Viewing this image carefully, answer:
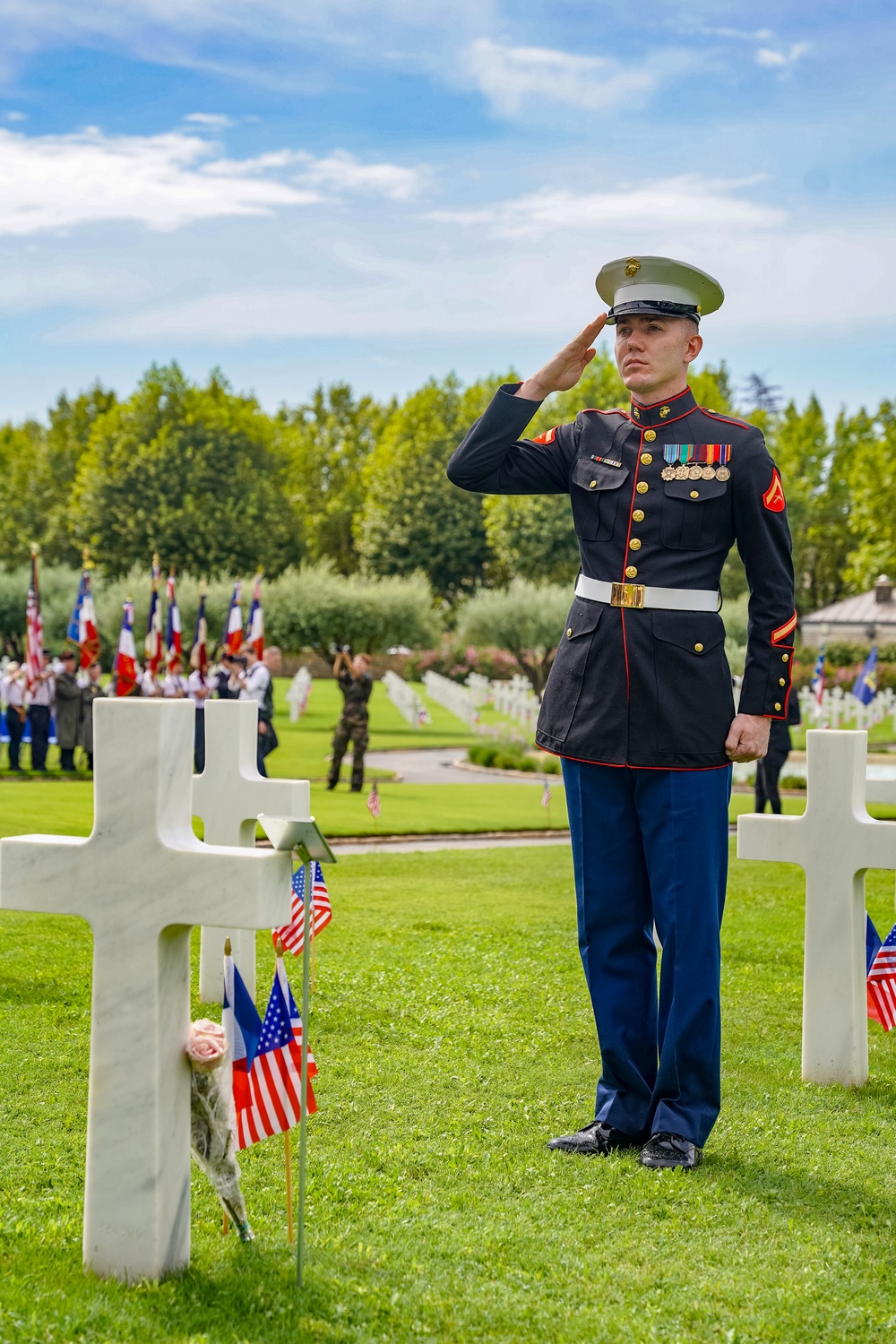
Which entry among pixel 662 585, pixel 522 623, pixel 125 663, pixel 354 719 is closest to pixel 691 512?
pixel 662 585

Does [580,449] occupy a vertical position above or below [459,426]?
below

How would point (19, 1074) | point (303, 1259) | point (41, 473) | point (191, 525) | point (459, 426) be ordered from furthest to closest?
1. point (41, 473)
2. point (459, 426)
3. point (191, 525)
4. point (19, 1074)
5. point (303, 1259)

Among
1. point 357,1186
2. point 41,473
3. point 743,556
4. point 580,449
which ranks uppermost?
point 41,473

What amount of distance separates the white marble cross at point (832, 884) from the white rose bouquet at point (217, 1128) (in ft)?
7.04

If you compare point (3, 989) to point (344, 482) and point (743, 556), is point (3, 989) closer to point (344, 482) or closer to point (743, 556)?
point (743, 556)

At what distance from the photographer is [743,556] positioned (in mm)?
3955

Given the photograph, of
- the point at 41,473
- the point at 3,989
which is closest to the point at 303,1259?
the point at 3,989

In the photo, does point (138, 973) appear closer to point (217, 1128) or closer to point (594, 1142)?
point (217, 1128)

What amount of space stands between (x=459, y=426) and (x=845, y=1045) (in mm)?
61370

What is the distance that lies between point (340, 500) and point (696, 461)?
233 feet

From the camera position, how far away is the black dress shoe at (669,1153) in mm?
3686

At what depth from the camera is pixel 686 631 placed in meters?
3.91

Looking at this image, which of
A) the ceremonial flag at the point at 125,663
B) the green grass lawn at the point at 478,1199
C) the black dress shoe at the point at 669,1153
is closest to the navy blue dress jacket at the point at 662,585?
the black dress shoe at the point at 669,1153

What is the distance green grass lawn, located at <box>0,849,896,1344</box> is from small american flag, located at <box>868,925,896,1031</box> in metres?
0.30
